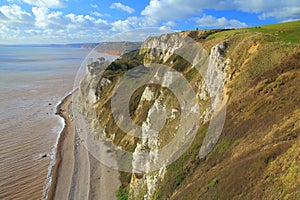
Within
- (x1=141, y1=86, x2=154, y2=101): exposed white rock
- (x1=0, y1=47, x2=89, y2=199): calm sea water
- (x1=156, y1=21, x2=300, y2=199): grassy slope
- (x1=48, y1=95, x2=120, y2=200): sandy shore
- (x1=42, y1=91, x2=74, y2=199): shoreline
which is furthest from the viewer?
(x1=141, y1=86, x2=154, y2=101): exposed white rock

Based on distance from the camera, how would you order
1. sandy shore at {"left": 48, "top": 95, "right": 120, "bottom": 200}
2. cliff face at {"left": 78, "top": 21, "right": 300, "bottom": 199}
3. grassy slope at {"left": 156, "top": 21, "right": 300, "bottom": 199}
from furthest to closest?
sandy shore at {"left": 48, "top": 95, "right": 120, "bottom": 200}
cliff face at {"left": 78, "top": 21, "right": 300, "bottom": 199}
grassy slope at {"left": 156, "top": 21, "right": 300, "bottom": 199}

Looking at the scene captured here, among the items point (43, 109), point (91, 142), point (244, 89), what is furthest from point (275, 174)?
point (43, 109)

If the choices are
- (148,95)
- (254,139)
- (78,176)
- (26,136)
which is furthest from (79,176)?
(254,139)

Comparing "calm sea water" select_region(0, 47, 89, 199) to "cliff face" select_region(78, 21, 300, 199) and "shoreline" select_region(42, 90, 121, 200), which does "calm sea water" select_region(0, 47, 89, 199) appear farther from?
"cliff face" select_region(78, 21, 300, 199)

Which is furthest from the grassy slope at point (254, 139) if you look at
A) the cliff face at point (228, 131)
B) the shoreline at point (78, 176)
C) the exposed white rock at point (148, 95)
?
the exposed white rock at point (148, 95)

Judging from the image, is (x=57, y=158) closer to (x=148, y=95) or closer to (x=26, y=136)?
(x=26, y=136)

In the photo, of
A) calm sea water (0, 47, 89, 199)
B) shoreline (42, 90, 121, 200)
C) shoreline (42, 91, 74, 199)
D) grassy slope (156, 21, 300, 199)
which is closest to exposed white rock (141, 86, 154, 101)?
shoreline (42, 90, 121, 200)

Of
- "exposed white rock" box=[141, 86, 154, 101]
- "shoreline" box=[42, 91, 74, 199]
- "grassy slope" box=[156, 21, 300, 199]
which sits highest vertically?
"grassy slope" box=[156, 21, 300, 199]
